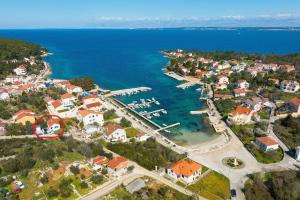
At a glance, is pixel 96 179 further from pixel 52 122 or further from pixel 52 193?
pixel 52 122

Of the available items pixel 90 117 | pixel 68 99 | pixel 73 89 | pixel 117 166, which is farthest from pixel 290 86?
pixel 73 89

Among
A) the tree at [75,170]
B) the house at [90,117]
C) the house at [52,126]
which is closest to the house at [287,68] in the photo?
the house at [90,117]

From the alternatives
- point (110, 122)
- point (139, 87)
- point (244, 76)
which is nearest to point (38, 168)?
point (110, 122)

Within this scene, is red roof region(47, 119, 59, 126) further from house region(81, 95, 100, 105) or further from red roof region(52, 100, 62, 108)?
house region(81, 95, 100, 105)

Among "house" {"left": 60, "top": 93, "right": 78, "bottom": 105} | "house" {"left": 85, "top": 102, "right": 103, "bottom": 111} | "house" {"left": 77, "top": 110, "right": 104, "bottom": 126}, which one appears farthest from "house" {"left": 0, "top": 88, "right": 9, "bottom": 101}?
"house" {"left": 77, "top": 110, "right": 104, "bottom": 126}

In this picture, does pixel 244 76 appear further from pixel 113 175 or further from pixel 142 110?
pixel 113 175

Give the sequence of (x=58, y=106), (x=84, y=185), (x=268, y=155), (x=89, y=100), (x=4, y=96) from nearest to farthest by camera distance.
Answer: (x=84, y=185)
(x=268, y=155)
(x=58, y=106)
(x=89, y=100)
(x=4, y=96)
